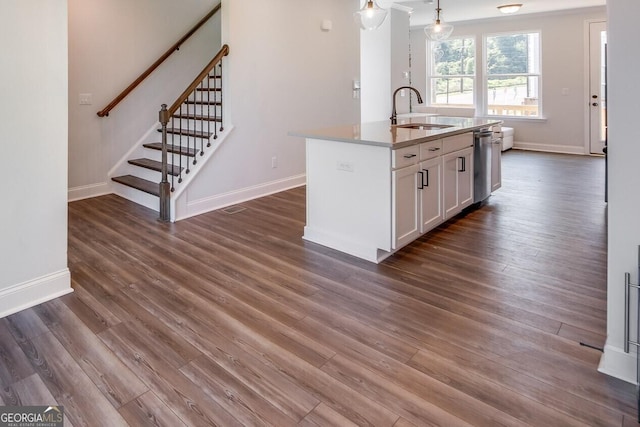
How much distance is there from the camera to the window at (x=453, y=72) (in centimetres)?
930

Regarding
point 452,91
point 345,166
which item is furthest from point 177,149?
point 452,91

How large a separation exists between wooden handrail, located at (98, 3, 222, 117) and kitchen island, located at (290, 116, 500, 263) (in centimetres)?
286

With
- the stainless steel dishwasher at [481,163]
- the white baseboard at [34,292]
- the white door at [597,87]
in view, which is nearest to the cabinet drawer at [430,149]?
the stainless steel dishwasher at [481,163]

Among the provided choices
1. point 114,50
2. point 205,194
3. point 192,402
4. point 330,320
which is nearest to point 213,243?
point 205,194

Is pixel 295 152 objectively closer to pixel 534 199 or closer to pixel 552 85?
pixel 534 199

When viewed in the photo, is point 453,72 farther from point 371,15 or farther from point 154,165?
point 154,165

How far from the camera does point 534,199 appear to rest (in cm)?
493

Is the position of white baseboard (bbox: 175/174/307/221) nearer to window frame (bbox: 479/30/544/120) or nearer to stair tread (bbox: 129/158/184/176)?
stair tread (bbox: 129/158/184/176)

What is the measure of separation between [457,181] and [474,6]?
4.89 meters

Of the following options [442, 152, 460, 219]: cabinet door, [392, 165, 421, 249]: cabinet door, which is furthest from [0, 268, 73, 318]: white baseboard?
[442, 152, 460, 219]: cabinet door

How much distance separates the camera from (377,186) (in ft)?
10.3

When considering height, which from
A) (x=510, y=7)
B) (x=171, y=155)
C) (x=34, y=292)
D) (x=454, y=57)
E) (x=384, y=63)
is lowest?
(x=34, y=292)

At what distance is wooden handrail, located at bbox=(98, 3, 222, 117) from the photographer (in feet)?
16.9

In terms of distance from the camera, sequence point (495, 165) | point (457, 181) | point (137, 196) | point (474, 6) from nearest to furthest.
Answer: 1. point (457, 181)
2. point (495, 165)
3. point (137, 196)
4. point (474, 6)
